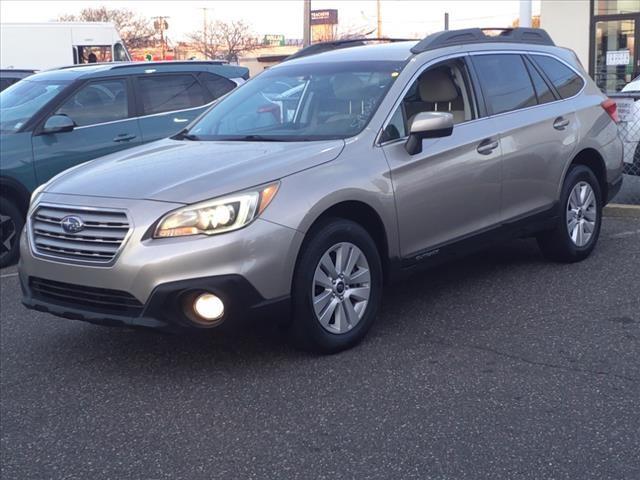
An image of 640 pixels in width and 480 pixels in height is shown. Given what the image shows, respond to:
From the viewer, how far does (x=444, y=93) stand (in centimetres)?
579

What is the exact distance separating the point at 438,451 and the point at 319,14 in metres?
40.4

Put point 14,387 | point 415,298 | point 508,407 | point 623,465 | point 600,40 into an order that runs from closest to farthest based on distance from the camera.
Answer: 1. point 623,465
2. point 508,407
3. point 14,387
4. point 415,298
5. point 600,40

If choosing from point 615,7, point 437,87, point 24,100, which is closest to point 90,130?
point 24,100

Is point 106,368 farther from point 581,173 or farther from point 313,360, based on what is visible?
point 581,173

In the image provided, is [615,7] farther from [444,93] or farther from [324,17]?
[324,17]

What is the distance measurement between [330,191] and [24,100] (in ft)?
16.5

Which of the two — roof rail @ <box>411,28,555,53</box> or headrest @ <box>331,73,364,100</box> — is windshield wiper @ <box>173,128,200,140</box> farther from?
roof rail @ <box>411,28,555,53</box>

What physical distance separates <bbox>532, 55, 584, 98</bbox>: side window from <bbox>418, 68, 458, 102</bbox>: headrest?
1121 mm

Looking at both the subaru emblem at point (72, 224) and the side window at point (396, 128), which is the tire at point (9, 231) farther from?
the side window at point (396, 128)

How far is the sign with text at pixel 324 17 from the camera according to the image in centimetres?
4138

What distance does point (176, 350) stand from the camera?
5.15 m

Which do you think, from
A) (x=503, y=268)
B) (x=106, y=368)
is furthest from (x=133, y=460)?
(x=503, y=268)

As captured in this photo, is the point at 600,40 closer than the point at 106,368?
No

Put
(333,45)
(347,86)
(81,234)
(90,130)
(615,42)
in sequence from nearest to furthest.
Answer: (81,234), (347,86), (333,45), (90,130), (615,42)
